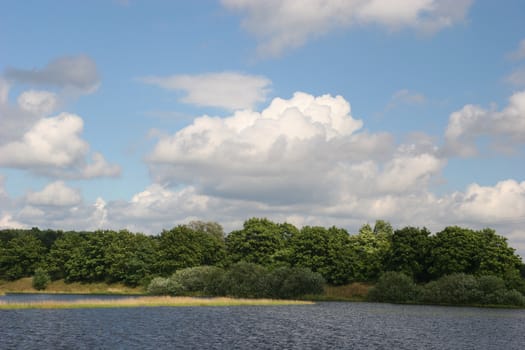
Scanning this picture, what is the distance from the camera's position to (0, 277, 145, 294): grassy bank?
590ft

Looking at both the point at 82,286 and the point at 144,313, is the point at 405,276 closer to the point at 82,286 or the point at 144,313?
the point at 144,313

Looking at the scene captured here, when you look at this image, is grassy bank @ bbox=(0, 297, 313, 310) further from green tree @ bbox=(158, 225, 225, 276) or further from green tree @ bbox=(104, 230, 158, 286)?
green tree @ bbox=(104, 230, 158, 286)

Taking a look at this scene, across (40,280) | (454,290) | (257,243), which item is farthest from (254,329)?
(40,280)

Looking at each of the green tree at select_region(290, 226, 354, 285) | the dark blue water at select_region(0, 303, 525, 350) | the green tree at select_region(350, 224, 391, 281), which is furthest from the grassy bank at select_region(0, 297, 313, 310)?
the green tree at select_region(350, 224, 391, 281)

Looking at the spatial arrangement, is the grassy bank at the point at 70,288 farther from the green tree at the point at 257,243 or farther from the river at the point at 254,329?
the river at the point at 254,329

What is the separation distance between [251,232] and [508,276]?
7786 centimetres

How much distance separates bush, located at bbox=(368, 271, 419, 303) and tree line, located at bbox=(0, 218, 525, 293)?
10.5m

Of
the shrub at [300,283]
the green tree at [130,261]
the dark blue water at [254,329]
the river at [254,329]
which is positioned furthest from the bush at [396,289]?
the green tree at [130,261]

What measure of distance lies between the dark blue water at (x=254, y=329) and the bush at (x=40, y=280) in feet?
316

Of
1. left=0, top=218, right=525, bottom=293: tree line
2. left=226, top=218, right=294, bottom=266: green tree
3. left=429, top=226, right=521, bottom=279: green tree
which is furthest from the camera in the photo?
left=226, top=218, right=294, bottom=266: green tree

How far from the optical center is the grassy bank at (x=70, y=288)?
180 metres

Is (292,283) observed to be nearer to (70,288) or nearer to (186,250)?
(186,250)

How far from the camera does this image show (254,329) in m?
74.8

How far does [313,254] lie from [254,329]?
92.1 meters
